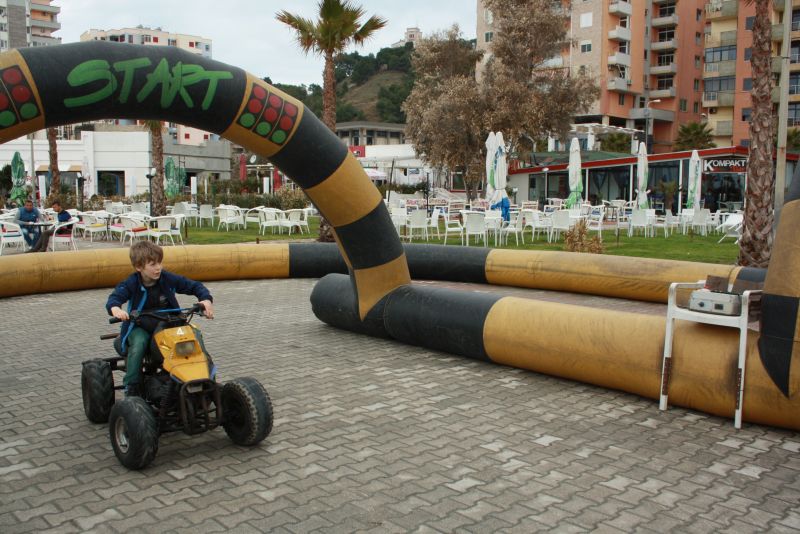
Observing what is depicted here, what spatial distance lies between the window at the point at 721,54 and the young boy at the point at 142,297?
65.5m

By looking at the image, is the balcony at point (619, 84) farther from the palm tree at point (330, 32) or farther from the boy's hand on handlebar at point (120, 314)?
the boy's hand on handlebar at point (120, 314)

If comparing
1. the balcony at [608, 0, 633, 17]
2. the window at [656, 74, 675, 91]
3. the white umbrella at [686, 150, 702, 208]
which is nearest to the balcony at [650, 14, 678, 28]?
the window at [656, 74, 675, 91]

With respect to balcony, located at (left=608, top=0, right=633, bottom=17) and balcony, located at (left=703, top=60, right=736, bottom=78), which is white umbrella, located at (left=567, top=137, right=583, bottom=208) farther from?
balcony, located at (left=703, top=60, right=736, bottom=78)

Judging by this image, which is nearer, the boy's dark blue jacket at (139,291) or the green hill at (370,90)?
the boy's dark blue jacket at (139,291)

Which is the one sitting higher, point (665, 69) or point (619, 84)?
point (665, 69)

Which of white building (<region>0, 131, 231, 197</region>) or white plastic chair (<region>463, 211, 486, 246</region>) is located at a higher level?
white building (<region>0, 131, 231, 197</region>)

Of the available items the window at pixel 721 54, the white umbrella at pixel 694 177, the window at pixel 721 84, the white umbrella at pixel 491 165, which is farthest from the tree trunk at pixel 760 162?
the window at pixel 721 54

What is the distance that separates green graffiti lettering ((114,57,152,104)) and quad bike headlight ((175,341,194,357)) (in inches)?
84.9

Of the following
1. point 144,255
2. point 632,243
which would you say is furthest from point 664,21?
point 144,255

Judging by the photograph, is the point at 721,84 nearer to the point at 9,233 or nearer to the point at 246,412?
the point at 9,233

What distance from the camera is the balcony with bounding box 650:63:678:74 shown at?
6481 centimetres

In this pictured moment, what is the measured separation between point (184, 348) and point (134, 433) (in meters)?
0.63

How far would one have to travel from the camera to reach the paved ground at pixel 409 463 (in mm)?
3838

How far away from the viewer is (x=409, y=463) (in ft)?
15.2
